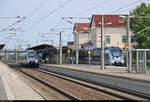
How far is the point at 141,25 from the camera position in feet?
171

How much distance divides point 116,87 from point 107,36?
52.3 m

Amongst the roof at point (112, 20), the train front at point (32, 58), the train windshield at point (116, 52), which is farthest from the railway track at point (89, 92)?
the roof at point (112, 20)

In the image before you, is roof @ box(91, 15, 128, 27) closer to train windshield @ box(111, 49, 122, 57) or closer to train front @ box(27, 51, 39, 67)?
train front @ box(27, 51, 39, 67)

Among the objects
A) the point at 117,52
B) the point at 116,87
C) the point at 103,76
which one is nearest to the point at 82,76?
the point at 103,76

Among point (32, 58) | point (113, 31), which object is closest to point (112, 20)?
point (113, 31)

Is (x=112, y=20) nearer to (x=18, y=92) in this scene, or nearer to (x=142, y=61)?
(x=142, y=61)

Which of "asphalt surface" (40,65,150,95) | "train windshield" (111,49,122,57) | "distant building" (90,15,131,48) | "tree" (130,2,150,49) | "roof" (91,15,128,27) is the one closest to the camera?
"asphalt surface" (40,65,150,95)

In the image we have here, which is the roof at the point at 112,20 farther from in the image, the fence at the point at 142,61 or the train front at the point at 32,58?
the fence at the point at 142,61

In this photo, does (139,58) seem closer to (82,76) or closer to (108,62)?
(82,76)

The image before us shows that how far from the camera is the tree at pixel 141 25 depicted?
50.4 metres

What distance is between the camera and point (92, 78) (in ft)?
80.1

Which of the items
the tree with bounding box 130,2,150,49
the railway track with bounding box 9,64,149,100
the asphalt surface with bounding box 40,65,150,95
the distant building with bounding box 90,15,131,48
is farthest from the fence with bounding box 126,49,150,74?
the distant building with bounding box 90,15,131,48

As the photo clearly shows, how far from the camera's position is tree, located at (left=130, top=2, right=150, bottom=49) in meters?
50.4

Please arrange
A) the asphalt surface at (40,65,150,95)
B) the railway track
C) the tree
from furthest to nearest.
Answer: the tree, the asphalt surface at (40,65,150,95), the railway track
